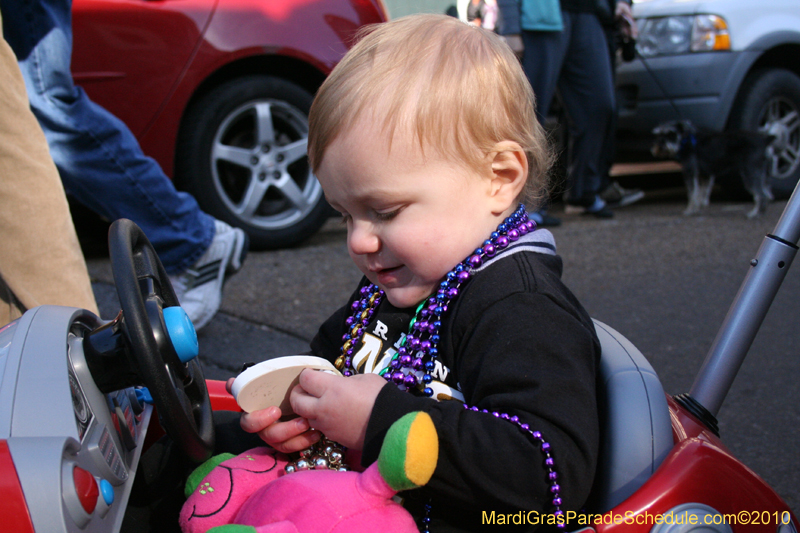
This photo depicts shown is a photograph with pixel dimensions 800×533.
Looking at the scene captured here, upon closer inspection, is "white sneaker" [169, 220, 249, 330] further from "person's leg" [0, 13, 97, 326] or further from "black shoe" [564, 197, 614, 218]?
"black shoe" [564, 197, 614, 218]

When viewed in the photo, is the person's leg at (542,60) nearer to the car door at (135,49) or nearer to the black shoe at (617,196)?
the black shoe at (617,196)

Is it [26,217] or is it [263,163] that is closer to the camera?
[26,217]

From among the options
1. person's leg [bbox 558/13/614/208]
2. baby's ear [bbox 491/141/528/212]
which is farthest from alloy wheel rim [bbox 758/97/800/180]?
baby's ear [bbox 491/141/528/212]

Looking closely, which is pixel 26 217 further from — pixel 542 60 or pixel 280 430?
pixel 542 60

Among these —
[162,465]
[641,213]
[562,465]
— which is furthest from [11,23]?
[641,213]

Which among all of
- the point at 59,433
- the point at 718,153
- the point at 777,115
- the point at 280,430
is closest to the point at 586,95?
the point at 718,153

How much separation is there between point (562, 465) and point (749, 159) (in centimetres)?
493

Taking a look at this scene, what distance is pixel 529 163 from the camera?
1331mm

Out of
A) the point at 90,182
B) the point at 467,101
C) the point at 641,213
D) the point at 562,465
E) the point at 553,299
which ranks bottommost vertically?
the point at 641,213

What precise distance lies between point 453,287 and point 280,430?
0.37 m

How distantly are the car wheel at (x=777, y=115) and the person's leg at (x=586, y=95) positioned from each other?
50.2 inches

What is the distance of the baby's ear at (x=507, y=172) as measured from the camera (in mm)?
1239

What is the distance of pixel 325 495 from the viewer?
1029mm

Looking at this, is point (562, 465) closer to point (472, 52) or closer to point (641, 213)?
point (472, 52)
